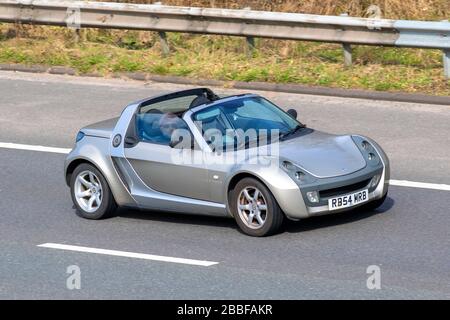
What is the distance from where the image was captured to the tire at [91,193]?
1224 centimetres

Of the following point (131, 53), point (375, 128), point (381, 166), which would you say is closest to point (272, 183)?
point (381, 166)

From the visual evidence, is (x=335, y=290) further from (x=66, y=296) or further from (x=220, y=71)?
(x=220, y=71)

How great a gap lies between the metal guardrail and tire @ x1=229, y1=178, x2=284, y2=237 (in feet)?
21.8

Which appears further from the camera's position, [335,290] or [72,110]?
[72,110]

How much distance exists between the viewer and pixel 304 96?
17.4 m

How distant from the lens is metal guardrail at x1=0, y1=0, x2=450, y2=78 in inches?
675

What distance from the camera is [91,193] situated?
40.8ft

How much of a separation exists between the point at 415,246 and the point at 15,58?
36.9 ft

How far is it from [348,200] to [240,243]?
1.13 meters

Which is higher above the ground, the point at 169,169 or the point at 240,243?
the point at 169,169

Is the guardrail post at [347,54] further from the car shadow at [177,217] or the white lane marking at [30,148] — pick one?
the car shadow at [177,217]

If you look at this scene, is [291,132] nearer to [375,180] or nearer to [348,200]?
[375,180]

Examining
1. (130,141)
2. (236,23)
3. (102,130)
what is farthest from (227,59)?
(130,141)

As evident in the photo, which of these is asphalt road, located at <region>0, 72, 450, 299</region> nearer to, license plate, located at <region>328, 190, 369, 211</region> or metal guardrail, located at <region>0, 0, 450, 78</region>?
license plate, located at <region>328, 190, 369, 211</region>
